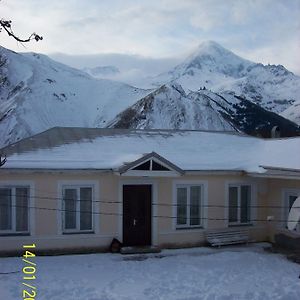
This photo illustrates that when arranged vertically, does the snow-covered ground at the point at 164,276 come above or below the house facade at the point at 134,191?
below

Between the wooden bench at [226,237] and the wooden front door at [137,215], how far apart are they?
6.52 ft

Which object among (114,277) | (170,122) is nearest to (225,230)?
(114,277)

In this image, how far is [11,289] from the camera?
10859 mm

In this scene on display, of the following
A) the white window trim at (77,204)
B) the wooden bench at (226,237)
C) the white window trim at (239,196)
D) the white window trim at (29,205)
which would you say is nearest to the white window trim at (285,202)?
the white window trim at (239,196)

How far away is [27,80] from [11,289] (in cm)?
12373

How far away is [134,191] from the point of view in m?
15.6

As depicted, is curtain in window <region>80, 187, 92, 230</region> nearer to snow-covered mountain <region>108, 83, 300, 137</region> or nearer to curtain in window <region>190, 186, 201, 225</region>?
curtain in window <region>190, 186, 201, 225</region>

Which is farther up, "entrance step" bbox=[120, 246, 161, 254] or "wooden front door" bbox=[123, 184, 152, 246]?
"wooden front door" bbox=[123, 184, 152, 246]

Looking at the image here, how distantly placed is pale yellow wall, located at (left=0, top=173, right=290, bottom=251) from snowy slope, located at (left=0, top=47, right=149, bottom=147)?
84080mm

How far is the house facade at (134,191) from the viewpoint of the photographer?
47.6 feet

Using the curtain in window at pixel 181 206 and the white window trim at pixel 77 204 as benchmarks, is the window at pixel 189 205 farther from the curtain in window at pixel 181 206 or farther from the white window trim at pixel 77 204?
the white window trim at pixel 77 204

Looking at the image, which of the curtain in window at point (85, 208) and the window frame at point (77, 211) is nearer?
the window frame at point (77, 211)

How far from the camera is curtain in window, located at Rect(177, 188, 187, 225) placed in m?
16.0

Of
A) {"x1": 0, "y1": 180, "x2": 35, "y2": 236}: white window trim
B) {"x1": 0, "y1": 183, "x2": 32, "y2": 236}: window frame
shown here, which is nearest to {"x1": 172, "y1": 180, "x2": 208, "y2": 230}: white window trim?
{"x1": 0, "y1": 180, "x2": 35, "y2": 236}: white window trim
